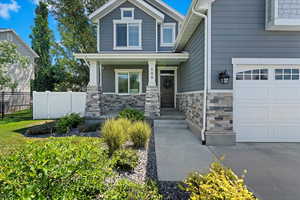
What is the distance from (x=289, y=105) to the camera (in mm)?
5219

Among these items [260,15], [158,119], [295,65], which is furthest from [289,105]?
[158,119]

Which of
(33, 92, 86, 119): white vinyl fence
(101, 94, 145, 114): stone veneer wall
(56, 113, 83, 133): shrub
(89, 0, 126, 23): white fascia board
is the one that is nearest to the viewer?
(56, 113, 83, 133): shrub

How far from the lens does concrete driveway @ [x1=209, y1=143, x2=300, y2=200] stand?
2.65 meters

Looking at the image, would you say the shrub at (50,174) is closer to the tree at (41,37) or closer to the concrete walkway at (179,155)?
the concrete walkway at (179,155)

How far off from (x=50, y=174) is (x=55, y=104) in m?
9.46

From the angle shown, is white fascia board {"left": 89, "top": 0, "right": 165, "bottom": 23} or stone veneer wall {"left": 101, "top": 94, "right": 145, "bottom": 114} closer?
stone veneer wall {"left": 101, "top": 94, "right": 145, "bottom": 114}

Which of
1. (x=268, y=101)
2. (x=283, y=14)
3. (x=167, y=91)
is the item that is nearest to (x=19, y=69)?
(x=167, y=91)

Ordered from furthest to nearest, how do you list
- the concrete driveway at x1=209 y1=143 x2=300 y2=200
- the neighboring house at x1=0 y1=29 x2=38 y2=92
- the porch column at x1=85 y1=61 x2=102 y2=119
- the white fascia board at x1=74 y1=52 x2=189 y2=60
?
the neighboring house at x1=0 y1=29 x2=38 y2=92 → the porch column at x1=85 y1=61 x2=102 y2=119 → the white fascia board at x1=74 y1=52 x2=189 y2=60 → the concrete driveway at x1=209 y1=143 x2=300 y2=200

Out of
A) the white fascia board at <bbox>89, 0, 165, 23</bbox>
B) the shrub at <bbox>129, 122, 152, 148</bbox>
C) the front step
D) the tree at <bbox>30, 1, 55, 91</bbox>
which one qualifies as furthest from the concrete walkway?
the tree at <bbox>30, 1, 55, 91</bbox>

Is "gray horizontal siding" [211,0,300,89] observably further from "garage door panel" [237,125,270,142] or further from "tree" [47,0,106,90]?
"tree" [47,0,106,90]

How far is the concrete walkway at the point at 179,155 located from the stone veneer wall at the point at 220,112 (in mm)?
754

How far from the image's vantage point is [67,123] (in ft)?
22.5

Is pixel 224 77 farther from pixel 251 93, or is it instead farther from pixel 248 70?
pixel 251 93

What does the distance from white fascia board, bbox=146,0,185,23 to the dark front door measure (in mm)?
4072
